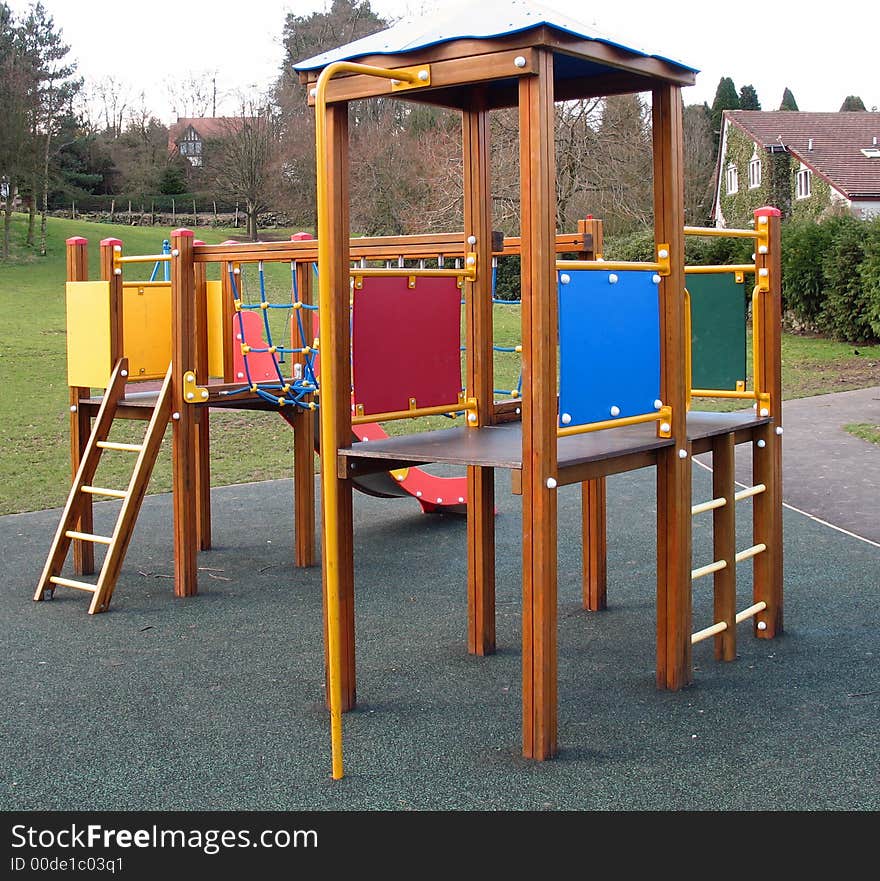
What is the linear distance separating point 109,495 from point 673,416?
3.26 metres

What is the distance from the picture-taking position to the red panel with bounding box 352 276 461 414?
443 centimetres

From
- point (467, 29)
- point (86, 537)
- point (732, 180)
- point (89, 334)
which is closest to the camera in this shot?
point (467, 29)

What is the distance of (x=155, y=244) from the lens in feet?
133

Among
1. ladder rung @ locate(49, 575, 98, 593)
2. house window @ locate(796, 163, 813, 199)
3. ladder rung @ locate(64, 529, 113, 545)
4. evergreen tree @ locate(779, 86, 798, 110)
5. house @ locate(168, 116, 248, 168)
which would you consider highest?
evergreen tree @ locate(779, 86, 798, 110)

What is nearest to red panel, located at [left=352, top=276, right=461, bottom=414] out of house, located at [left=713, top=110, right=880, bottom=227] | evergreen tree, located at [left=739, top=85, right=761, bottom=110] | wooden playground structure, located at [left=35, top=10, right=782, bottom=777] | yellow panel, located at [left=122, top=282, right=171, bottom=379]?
wooden playground structure, located at [left=35, top=10, right=782, bottom=777]

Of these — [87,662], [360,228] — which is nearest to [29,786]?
[87,662]

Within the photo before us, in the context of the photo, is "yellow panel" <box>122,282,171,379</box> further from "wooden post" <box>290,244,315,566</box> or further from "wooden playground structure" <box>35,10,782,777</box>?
"wooden post" <box>290,244,315,566</box>

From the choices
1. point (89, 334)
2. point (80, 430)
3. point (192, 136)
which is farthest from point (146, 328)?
point (192, 136)

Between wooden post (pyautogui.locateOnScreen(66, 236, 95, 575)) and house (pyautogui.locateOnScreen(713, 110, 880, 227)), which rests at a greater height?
house (pyautogui.locateOnScreen(713, 110, 880, 227))

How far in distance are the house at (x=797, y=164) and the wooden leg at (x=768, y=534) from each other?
110 ft

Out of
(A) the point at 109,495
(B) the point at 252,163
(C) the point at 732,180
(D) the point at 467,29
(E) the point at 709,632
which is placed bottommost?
(E) the point at 709,632

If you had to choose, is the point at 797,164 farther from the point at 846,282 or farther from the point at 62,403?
the point at 62,403

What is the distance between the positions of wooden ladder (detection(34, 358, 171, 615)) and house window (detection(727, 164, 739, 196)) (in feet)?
130

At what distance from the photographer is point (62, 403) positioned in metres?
14.1
